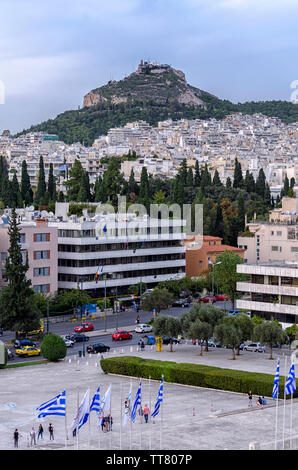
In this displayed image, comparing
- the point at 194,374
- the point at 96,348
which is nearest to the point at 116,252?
the point at 96,348

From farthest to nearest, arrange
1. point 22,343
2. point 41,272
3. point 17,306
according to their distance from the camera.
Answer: point 41,272 → point 17,306 → point 22,343

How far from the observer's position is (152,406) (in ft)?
126

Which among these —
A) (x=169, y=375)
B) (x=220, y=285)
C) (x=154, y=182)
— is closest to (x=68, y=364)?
(x=169, y=375)

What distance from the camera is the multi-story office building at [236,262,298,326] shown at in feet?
185

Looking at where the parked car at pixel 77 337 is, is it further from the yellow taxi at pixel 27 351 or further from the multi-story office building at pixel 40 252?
the multi-story office building at pixel 40 252

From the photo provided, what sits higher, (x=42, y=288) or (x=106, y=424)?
(x=42, y=288)

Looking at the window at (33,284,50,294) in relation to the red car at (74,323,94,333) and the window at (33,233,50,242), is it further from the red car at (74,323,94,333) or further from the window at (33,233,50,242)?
the red car at (74,323,94,333)

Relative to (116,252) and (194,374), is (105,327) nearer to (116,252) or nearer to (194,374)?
(116,252)

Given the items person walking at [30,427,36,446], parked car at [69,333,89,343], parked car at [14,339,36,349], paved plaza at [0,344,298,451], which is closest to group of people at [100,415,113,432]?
paved plaza at [0,344,298,451]

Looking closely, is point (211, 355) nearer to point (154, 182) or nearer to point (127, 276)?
point (127, 276)

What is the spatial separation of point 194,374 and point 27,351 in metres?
13.7

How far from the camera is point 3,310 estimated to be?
2277 inches

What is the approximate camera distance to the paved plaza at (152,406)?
106 ft

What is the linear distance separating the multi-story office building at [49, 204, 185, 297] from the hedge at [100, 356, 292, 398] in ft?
76.3
